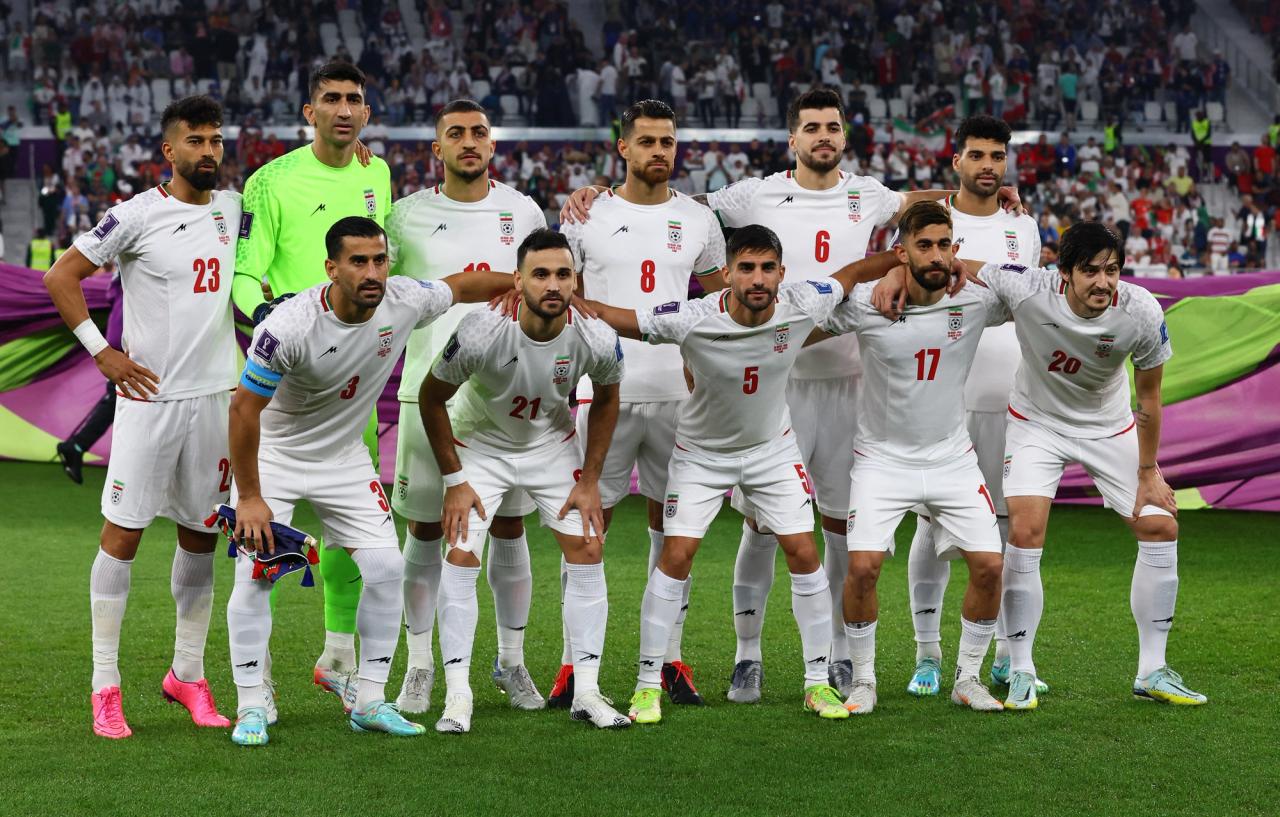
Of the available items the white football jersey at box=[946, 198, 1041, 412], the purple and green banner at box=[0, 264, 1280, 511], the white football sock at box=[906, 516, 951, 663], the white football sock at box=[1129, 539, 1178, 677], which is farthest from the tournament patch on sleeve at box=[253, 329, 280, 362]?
the purple and green banner at box=[0, 264, 1280, 511]

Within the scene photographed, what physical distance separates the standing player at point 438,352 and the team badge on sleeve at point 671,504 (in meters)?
0.58

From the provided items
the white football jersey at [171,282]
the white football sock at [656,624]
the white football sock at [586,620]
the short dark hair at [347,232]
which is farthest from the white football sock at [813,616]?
the white football jersey at [171,282]

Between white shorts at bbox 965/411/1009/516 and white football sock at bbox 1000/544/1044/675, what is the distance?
0.56 metres

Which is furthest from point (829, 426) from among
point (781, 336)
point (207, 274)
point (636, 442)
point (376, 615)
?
point (207, 274)

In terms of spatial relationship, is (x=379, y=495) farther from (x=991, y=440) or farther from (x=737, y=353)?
(x=991, y=440)

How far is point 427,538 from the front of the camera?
238 inches

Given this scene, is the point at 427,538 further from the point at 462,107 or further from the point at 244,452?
the point at 462,107

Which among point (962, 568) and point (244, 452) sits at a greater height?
point (244, 452)

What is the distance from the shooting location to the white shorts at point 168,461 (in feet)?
18.3

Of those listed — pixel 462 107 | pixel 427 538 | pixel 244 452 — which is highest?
pixel 462 107

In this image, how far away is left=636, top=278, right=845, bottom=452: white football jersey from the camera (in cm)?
571

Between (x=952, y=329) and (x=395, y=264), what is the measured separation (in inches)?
91.6

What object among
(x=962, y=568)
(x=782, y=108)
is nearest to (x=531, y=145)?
(x=782, y=108)

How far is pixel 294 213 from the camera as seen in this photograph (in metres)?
5.99
